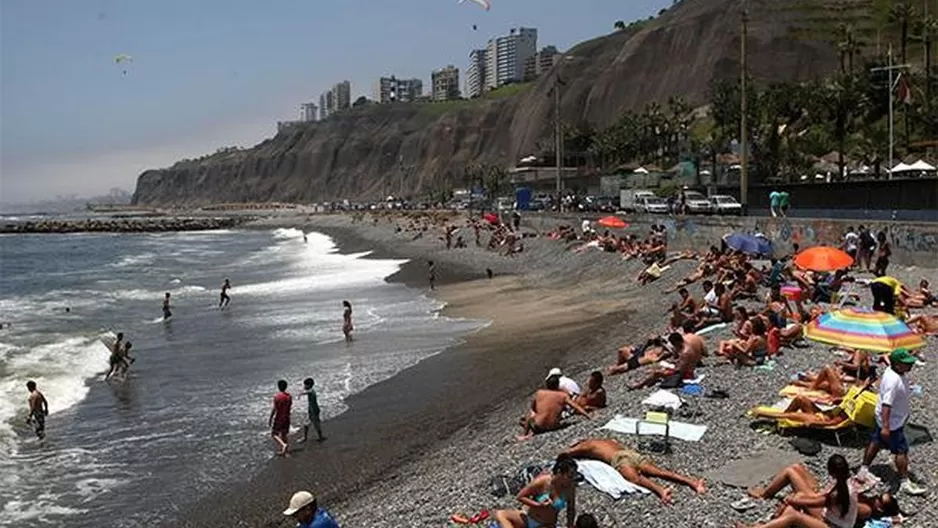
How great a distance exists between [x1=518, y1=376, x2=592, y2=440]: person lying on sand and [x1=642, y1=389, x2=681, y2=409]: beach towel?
2.72 ft

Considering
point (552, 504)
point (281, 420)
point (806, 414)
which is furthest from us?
point (281, 420)

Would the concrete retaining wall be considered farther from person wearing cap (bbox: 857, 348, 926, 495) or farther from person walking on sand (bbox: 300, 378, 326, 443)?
person walking on sand (bbox: 300, 378, 326, 443)

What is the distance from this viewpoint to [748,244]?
24.5m

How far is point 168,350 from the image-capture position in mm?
23312

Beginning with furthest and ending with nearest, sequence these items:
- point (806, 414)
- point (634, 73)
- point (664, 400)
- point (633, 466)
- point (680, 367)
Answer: point (634, 73)
point (680, 367)
point (664, 400)
point (806, 414)
point (633, 466)

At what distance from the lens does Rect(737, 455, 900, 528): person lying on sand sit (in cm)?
691

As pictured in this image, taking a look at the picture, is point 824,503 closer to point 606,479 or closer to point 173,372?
point 606,479

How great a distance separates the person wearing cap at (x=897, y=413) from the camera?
7879 mm

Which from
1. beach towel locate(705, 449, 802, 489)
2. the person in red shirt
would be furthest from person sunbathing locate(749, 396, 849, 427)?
the person in red shirt

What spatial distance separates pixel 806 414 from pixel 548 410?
10.5ft

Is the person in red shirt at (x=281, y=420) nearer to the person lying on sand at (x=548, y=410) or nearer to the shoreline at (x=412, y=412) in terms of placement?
the shoreline at (x=412, y=412)

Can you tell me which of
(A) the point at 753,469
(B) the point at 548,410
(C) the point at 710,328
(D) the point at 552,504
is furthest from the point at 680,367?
(D) the point at 552,504

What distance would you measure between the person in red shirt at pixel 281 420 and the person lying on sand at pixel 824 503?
726cm

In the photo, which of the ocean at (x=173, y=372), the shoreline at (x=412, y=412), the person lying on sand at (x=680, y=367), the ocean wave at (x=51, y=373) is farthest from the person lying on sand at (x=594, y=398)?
the ocean wave at (x=51, y=373)
